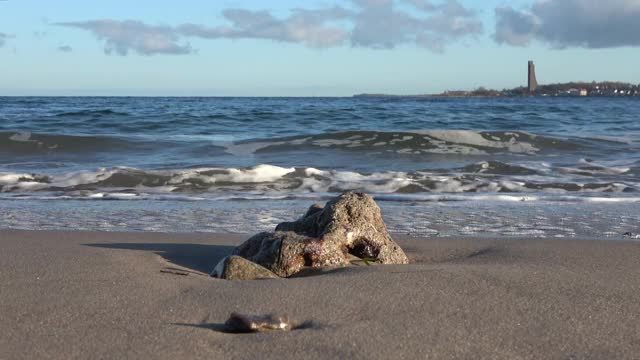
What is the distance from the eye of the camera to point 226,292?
10.7 feet

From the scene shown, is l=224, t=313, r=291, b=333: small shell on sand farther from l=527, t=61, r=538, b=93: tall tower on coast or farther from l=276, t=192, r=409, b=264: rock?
l=527, t=61, r=538, b=93: tall tower on coast

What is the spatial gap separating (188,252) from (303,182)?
4.87m

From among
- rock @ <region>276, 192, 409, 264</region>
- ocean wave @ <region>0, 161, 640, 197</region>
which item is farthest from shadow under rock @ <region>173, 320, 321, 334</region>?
ocean wave @ <region>0, 161, 640, 197</region>

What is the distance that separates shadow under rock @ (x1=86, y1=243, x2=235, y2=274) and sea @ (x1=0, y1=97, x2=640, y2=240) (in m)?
1.01

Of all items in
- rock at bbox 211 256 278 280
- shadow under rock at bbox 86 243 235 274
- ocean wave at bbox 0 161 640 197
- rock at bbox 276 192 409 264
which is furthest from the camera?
ocean wave at bbox 0 161 640 197

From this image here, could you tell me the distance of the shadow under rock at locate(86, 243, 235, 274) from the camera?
4180 millimetres

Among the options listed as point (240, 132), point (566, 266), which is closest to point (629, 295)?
point (566, 266)

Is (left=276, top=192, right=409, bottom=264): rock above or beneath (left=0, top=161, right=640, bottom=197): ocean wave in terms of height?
above

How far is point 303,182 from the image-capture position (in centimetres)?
934

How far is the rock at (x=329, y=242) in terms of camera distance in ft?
12.6

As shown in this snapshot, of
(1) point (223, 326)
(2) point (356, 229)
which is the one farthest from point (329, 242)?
(1) point (223, 326)

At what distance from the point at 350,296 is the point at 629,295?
118 cm

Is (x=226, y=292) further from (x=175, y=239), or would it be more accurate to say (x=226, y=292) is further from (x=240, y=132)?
(x=240, y=132)

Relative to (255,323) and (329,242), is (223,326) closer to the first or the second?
(255,323)
